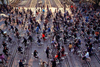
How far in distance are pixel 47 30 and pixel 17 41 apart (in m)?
5.44

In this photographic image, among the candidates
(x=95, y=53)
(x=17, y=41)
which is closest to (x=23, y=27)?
(x=17, y=41)

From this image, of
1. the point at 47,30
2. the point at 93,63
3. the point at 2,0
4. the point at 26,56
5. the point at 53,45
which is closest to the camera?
the point at 93,63

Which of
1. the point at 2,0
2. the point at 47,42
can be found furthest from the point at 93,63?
the point at 2,0

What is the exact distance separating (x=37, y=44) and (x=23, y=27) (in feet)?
22.7

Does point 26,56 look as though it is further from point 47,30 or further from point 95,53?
point 95,53

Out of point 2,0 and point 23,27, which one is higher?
point 2,0

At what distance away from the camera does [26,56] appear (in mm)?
16625

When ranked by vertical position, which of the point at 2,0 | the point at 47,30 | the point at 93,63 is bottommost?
the point at 93,63

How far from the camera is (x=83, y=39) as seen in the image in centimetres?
2050

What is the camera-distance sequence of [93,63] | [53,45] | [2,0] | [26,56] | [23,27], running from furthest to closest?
[2,0] < [23,27] < [53,45] < [26,56] < [93,63]

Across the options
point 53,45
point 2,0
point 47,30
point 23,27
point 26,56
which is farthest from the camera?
point 2,0

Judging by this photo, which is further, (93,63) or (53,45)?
(53,45)

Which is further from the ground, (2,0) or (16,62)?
(2,0)

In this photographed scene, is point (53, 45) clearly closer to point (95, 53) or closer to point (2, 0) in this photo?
point (95, 53)
